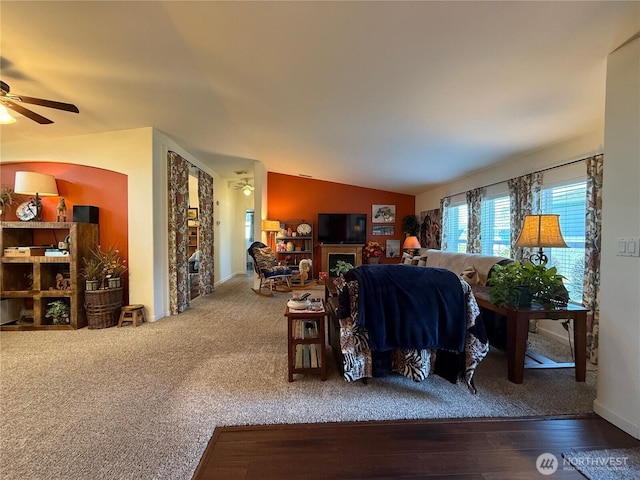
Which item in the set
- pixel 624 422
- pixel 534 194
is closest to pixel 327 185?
pixel 534 194

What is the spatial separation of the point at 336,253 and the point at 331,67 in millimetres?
5196

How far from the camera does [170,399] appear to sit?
2.12m

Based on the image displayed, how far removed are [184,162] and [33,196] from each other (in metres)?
2.02

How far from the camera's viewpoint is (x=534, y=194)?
12.2 feet

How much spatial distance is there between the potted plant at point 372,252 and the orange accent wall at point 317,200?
0.16 m

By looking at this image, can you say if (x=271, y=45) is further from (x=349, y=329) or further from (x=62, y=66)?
(x=349, y=329)

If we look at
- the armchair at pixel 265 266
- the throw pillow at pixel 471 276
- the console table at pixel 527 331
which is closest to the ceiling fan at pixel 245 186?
the armchair at pixel 265 266

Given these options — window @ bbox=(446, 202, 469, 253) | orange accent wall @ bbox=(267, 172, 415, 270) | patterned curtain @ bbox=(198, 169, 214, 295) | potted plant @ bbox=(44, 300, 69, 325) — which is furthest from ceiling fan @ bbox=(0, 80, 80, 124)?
window @ bbox=(446, 202, 469, 253)

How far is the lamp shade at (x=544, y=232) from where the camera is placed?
8.55ft

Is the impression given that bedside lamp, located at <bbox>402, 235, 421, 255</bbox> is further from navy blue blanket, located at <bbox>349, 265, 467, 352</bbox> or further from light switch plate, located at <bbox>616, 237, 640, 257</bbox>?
light switch plate, located at <bbox>616, 237, 640, 257</bbox>

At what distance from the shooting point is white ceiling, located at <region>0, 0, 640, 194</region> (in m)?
1.76

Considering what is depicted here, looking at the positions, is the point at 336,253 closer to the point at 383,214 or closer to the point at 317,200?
the point at 317,200

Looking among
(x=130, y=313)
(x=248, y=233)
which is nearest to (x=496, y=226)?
(x=130, y=313)

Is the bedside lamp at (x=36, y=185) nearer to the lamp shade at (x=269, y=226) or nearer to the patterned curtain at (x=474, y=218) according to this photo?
the lamp shade at (x=269, y=226)
